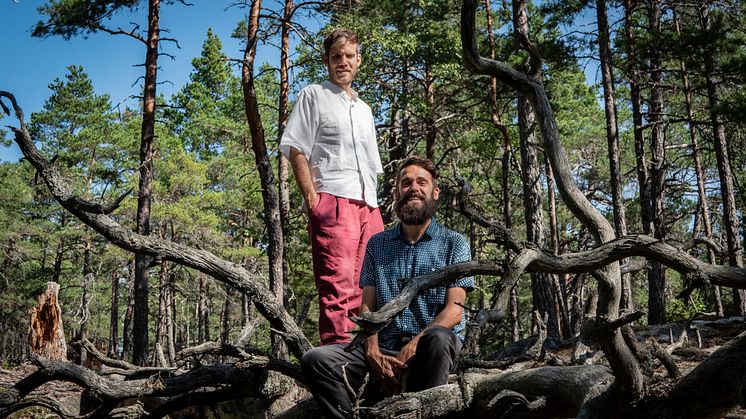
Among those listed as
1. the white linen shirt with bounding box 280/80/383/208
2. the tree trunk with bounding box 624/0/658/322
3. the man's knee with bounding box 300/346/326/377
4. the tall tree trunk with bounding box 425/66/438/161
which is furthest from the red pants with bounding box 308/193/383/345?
the tree trunk with bounding box 624/0/658/322

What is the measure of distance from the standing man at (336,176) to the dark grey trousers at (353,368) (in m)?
0.60

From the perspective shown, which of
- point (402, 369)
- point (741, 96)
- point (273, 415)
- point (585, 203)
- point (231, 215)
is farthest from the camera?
point (231, 215)

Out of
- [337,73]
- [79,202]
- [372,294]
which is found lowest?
[372,294]

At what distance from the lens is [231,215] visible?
34281 millimetres

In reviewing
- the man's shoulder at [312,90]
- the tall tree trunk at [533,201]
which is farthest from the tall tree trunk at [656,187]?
the man's shoulder at [312,90]

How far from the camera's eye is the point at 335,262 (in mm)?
4574

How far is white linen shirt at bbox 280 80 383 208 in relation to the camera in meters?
4.73

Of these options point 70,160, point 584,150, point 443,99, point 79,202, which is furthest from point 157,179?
point 79,202

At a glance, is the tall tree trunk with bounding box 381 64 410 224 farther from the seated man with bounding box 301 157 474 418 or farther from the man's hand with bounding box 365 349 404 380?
the man's hand with bounding box 365 349 404 380

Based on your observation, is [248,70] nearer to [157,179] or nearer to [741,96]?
[741,96]

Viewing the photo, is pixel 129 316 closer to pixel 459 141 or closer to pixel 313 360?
pixel 459 141

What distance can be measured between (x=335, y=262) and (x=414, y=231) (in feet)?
2.54

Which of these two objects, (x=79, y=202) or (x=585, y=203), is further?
(x=79, y=202)

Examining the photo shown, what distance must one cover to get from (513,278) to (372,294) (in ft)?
3.63
